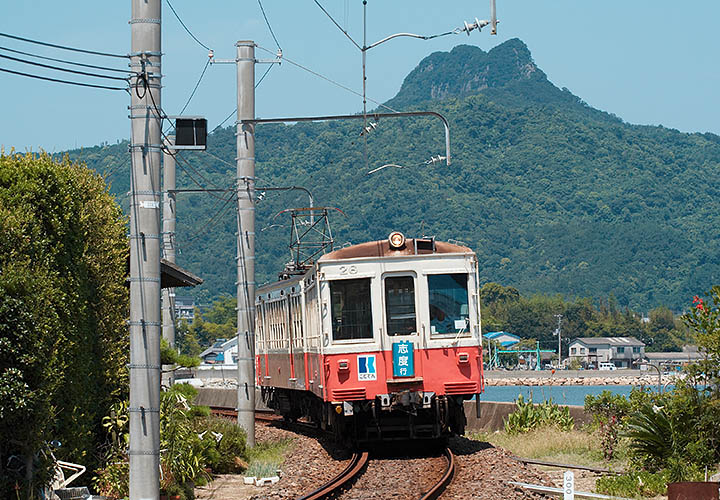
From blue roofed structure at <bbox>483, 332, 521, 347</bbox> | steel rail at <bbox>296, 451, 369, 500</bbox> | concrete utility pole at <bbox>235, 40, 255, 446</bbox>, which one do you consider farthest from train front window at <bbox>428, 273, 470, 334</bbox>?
blue roofed structure at <bbox>483, 332, 521, 347</bbox>

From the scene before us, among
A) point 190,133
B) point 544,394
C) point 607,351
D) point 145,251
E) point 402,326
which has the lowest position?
point 607,351

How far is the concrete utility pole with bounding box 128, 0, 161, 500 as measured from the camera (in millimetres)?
10797

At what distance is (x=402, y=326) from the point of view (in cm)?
1755

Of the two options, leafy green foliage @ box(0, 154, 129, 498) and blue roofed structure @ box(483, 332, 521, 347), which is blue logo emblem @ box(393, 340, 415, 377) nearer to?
leafy green foliage @ box(0, 154, 129, 498)

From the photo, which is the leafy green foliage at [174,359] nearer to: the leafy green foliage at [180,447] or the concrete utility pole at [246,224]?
the leafy green foliage at [180,447]

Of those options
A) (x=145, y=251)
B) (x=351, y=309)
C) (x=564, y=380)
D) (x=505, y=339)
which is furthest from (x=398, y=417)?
(x=505, y=339)

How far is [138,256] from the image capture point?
431 inches

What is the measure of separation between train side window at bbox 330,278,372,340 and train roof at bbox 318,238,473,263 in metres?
0.46

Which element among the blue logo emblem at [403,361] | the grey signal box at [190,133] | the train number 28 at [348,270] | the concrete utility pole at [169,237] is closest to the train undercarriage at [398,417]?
the blue logo emblem at [403,361]

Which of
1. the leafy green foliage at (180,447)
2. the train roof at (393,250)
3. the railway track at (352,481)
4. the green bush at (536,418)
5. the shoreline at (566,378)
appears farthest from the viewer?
the shoreline at (566,378)

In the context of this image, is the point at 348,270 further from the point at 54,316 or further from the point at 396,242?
the point at 54,316

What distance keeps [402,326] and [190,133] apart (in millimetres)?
6557

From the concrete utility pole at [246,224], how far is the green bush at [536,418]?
5.35 m

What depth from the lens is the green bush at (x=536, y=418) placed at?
837 inches
